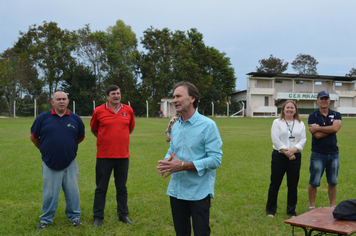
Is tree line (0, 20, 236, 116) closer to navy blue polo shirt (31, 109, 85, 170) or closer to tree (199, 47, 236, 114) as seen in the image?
tree (199, 47, 236, 114)

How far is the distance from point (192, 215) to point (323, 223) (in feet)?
4.65

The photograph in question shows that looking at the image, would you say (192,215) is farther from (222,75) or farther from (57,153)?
(222,75)

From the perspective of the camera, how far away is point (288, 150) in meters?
5.27

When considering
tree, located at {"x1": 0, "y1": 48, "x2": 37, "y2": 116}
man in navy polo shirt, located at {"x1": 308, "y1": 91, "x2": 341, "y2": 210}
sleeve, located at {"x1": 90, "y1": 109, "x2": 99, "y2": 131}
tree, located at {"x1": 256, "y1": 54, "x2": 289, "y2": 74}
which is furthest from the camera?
tree, located at {"x1": 256, "y1": 54, "x2": 289, "y2": 74}

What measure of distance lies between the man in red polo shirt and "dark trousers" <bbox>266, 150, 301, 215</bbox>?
243cm

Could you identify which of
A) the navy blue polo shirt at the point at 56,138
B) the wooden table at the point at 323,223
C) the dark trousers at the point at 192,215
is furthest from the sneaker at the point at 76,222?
Result: the wooden table at the point at 323,223

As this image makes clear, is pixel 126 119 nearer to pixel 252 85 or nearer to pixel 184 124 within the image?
pixel 184 124

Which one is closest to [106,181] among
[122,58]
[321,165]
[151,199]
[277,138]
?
[151,199]

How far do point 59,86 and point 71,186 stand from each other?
52.4 metres

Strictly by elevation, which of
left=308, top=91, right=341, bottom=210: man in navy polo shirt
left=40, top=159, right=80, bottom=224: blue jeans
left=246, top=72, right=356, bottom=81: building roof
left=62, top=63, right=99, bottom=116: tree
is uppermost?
left=246, top=72, right=356, bottom=81: building roof

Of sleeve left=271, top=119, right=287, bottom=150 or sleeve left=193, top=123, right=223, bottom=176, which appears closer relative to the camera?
sleeve left=193, top=123, right=223, bottom=176

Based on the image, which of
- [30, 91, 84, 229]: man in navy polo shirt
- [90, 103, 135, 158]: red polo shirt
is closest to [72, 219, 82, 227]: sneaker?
[30, 91, 84, 229]: man in navy polo shirt

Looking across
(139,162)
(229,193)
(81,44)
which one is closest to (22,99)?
(81,44)

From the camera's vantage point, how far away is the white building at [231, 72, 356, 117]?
60.5 m
